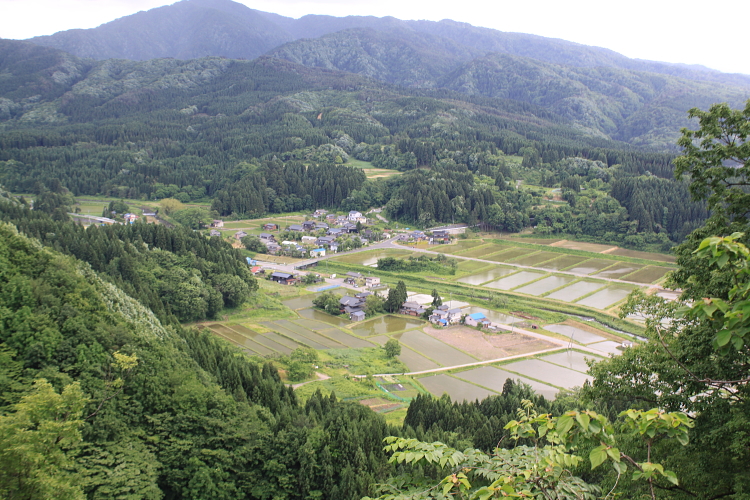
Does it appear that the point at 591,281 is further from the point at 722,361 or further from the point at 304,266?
the point at 722,361

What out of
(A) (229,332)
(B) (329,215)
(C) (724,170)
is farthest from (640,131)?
(C) (724,170)

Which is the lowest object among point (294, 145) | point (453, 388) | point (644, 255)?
point (453, 388)

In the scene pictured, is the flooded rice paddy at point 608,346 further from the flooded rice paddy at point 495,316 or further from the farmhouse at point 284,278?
the farmhouse at point 284,278


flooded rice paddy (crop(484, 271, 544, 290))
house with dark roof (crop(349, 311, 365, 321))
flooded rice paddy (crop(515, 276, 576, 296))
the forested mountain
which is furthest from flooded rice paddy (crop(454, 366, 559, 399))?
the forested mountain

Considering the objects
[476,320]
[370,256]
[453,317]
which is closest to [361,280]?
[370,256]

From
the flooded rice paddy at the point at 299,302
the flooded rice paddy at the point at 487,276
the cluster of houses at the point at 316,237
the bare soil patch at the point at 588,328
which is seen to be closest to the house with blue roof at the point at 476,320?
the bare soil patch at the point at 588,328

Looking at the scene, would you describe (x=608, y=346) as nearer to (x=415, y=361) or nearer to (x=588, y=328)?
(x=588, y=328)

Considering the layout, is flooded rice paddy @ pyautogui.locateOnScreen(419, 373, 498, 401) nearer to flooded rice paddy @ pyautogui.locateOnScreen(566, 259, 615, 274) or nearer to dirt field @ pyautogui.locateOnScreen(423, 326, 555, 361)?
dirt field @ pyautogui.locateOnScreen(423, 326, 555, 361)
